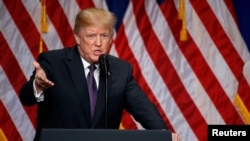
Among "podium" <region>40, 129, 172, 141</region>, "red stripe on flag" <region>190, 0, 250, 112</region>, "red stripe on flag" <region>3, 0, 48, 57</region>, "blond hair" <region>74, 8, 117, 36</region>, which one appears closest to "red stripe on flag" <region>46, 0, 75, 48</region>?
"red stripe on flag" <region>3, 0, 48, 57</region>

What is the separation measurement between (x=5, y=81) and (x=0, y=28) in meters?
0.32

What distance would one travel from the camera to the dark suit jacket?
7.75ft

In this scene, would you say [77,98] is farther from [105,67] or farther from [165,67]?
[165,67]

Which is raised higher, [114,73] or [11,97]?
[114,73]

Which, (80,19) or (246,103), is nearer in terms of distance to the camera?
(80,19)

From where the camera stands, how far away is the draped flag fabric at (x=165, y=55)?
12.6 feet

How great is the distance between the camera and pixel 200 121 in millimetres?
3867

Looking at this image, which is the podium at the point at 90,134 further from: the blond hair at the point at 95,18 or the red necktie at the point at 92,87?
the blond hair at the point at 95,18

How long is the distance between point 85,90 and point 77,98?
Result: 43mm

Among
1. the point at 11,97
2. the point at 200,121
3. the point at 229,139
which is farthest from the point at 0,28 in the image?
the point at 229,139

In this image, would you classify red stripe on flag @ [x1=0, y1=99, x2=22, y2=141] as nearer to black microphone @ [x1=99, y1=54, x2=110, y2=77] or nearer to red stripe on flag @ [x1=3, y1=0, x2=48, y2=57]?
red stripe on flag @ [x1=3, y1=0, x2=48, y2=57]

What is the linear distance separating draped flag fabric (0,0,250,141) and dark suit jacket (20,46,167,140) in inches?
53.8

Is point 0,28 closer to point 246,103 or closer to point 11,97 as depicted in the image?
point 11,97

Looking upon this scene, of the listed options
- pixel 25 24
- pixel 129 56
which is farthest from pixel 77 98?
pixel 25 24
